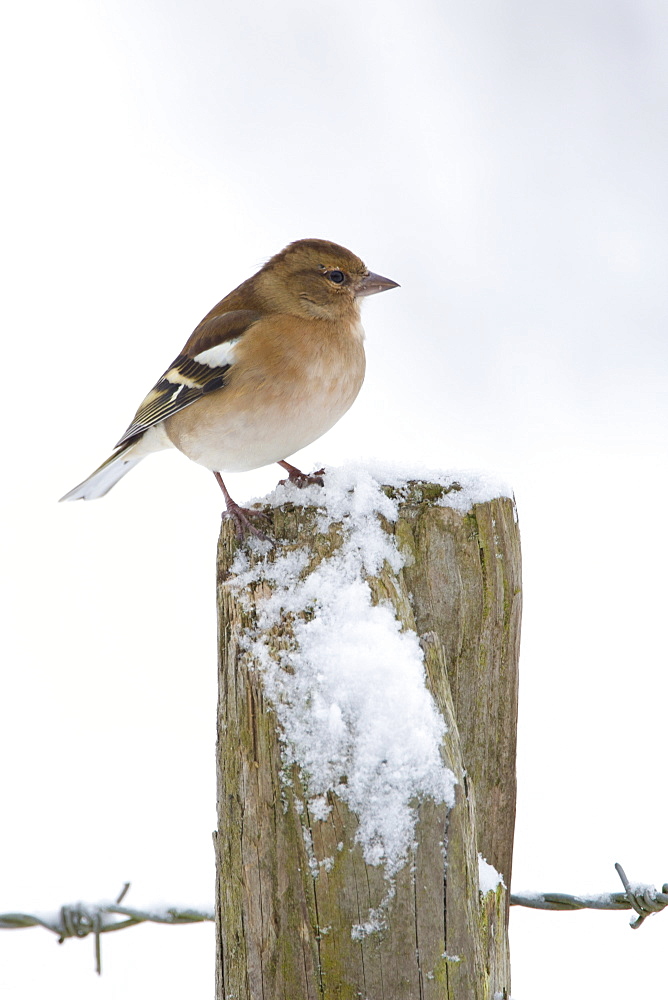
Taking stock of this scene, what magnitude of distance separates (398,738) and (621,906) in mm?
1001

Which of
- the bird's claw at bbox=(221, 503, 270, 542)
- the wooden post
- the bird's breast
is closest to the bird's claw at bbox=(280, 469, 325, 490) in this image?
the bird's claw at bbox=(221, 503, 270, 542)

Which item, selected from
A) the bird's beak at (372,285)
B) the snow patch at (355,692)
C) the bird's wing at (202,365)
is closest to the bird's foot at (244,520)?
the snow patch at (355,692)

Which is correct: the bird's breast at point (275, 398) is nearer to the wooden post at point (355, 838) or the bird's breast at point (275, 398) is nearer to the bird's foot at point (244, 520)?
the bird's foot at point (244, 520)

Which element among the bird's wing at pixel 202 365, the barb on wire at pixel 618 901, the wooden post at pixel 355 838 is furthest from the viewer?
the bird's wing at pixel 202 365

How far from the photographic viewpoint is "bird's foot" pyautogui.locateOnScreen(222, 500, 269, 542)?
2172mm

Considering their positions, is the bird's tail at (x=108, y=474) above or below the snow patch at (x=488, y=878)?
above

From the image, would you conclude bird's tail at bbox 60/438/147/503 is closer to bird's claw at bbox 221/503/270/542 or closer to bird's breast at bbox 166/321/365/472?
bird's breast at bbox 166/321/365/472

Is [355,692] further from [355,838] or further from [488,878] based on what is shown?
[488,878]

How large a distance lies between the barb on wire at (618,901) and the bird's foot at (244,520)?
1.07 metres

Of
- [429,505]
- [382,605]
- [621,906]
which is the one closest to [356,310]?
[429,505]

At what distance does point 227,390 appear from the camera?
123 inches

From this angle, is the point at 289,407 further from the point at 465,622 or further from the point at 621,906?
the point at 621,906

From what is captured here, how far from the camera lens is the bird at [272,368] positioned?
3053 mm

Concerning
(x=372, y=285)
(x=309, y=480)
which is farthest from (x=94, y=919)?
(x=372, y=285)
